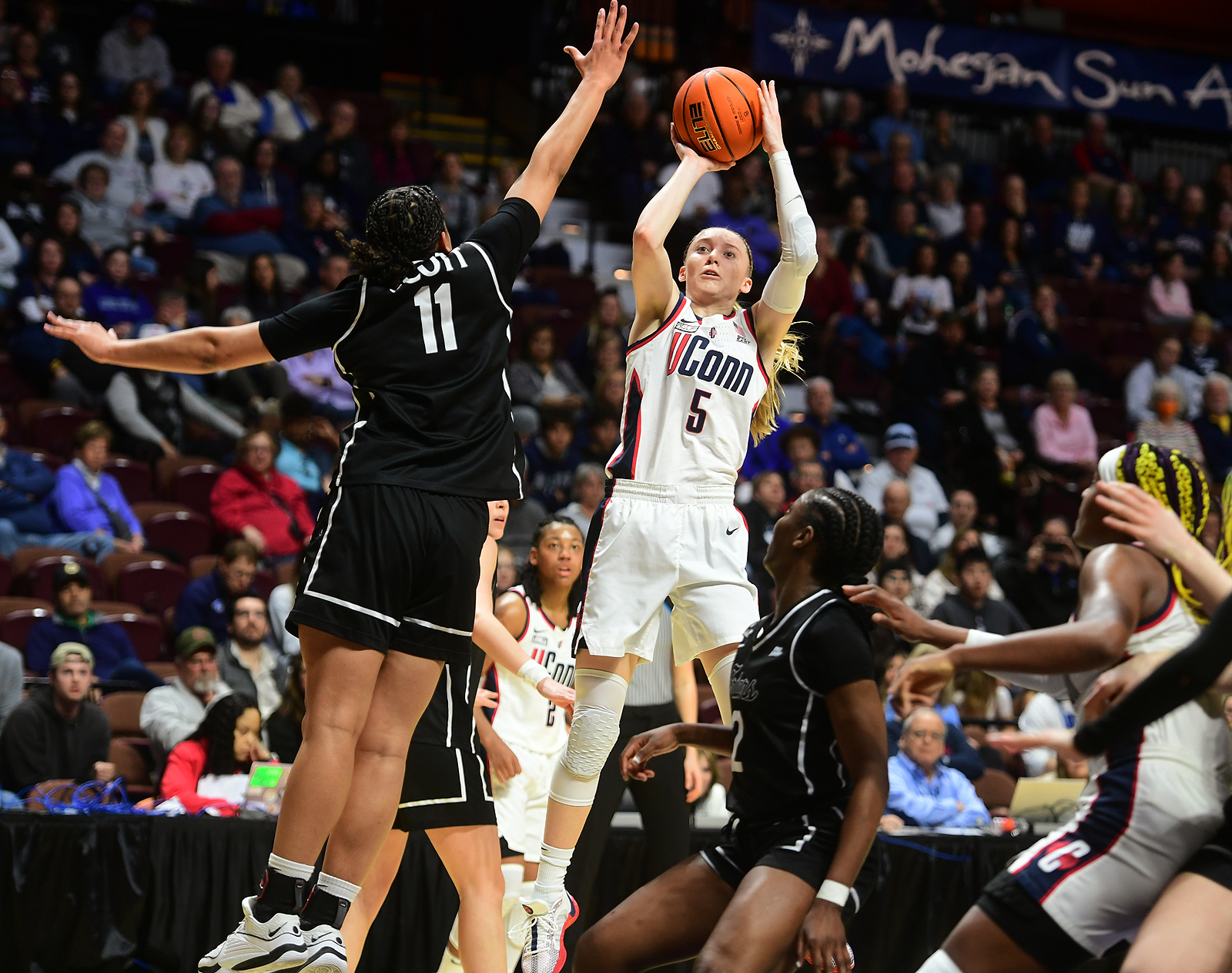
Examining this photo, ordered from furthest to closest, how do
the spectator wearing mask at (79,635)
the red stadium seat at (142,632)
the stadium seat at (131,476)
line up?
the stadium seat at (131,476)
the red stadium seat at (142,632)
the spectator wearing mask at (79,635)

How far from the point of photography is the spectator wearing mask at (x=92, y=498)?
877 centimetres

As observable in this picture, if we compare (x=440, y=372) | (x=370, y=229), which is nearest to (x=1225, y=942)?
(x=440, y=372)

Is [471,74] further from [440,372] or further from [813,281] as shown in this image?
[440,372]

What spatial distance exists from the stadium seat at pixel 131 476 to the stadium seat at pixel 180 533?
0.99 ft

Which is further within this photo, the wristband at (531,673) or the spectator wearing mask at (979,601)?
the spectator wearing mask at (979,601)

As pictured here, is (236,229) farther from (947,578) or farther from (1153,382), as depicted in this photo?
(1153,382)

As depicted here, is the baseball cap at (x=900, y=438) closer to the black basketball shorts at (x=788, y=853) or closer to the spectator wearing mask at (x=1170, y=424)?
the spectator wearing mask at (x=1170, y=424)

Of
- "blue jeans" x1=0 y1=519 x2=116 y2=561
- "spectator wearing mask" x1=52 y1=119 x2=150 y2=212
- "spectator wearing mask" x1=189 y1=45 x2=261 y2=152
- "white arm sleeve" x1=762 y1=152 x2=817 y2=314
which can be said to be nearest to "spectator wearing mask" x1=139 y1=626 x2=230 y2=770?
"blue jeans" x1=0 y1=519 x2=116 y2=561

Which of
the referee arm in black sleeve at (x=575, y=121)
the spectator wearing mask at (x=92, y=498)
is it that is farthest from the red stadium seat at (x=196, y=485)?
the referee arm in black sleeve at (x=575, y=121)

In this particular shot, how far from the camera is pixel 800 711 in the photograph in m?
3.72

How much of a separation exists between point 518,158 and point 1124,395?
662 centimetres

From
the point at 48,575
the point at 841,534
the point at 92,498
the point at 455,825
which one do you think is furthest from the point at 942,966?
the point at 92,498

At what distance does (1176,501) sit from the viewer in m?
Answer: 3.36

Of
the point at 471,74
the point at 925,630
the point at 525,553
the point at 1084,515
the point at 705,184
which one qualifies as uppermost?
the point at 471,74
